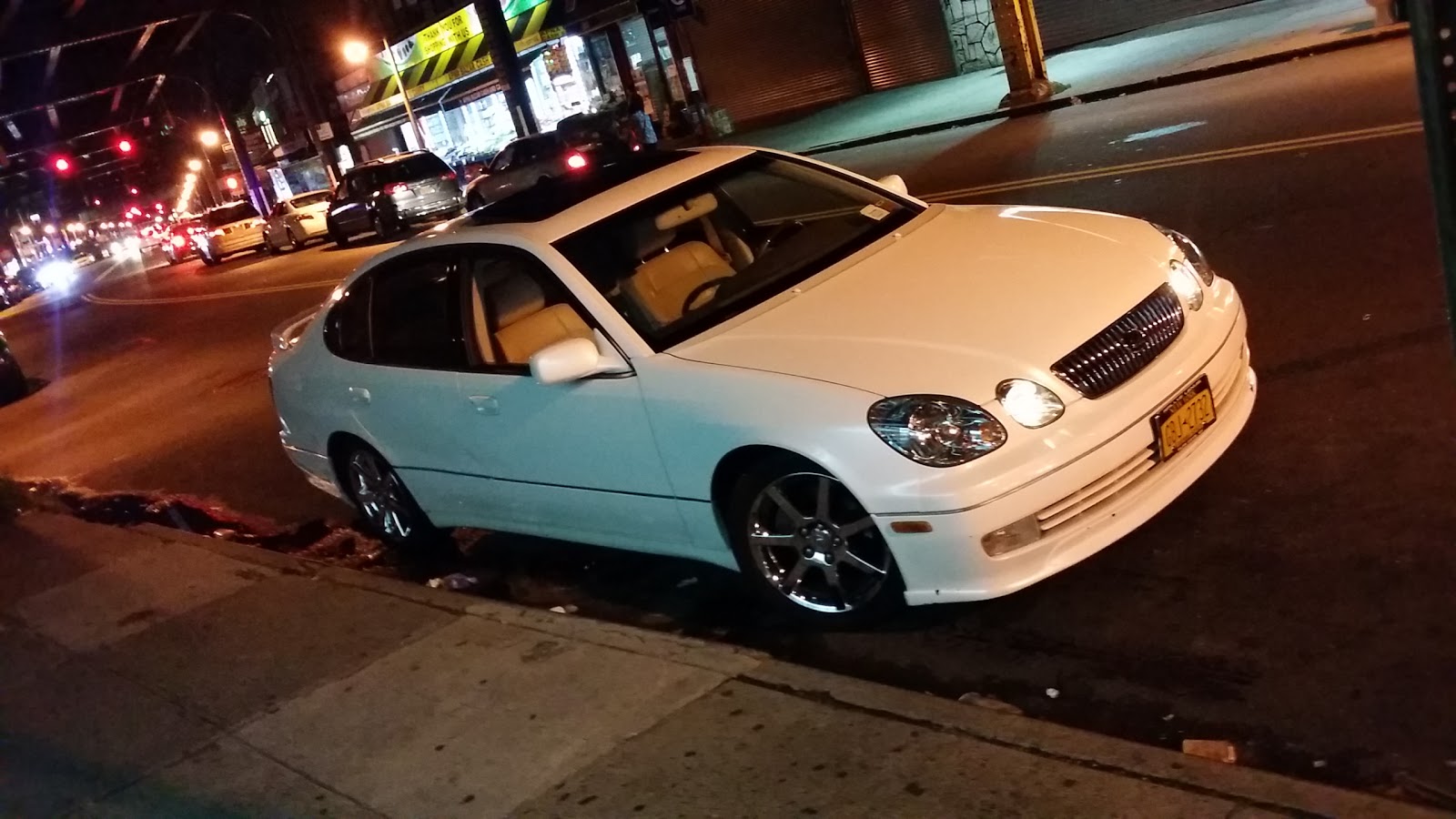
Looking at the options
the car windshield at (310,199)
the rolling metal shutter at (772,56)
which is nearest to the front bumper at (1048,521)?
the rolling metal shutter at (772,56)

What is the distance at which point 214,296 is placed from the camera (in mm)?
24031

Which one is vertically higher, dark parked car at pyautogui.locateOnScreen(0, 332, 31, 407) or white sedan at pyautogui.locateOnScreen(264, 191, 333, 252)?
white sedan at pyautogui.locateOnScreen(264, 191, 333, 252)

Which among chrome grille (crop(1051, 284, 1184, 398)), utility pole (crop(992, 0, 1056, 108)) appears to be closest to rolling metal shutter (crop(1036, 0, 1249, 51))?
utility pole (crop(992, 0, 1056, 108))

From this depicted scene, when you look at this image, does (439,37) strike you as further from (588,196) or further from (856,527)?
(856,527)

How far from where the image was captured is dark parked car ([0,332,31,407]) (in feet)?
52.6

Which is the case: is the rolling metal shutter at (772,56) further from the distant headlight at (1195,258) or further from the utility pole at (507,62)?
the distant headlight at (1195,258)

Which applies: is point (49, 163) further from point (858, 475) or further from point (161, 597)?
point (858, 475)

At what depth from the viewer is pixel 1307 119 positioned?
11.0 metres

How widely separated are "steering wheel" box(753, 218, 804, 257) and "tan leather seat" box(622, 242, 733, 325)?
0.58ft

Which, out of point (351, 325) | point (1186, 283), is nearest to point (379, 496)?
point (351, 325)

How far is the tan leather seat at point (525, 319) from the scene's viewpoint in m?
5.02

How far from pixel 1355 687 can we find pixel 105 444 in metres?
11.3

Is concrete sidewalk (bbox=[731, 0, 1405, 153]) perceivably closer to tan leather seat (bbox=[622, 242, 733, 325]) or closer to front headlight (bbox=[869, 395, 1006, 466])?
tan leather seat (bbox=[622, 242, 733, 325])

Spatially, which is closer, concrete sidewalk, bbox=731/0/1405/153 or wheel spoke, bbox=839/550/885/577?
wheel spoke, bbox=839/550/885/577
